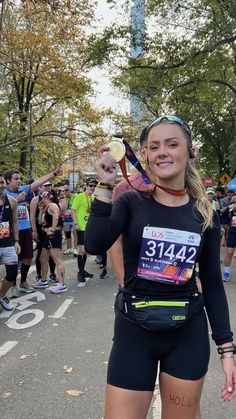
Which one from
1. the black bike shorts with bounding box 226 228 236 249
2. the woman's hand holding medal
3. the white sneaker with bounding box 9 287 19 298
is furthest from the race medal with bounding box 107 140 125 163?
the black bike shorts with bounding box 226 228 236 249

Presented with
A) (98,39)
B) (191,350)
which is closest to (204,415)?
(191,350)

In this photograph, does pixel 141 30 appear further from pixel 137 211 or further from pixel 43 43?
pixel 137 211

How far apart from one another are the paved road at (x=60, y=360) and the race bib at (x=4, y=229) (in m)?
1.13

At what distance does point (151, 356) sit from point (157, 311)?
0.22 meters

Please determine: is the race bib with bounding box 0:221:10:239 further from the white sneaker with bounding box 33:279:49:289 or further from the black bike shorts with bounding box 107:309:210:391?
the black bike shorts with bounding box 107:309:210:391

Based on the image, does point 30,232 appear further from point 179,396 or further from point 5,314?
point 179,396

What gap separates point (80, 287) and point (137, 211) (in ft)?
19.9

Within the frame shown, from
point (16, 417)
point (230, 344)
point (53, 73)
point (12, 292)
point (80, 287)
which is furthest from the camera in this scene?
point (53, 73)

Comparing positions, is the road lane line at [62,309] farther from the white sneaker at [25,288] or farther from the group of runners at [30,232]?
the white sneaker at [25,288]

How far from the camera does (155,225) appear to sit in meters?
1.91

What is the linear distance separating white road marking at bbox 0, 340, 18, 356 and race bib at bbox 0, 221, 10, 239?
1728mm

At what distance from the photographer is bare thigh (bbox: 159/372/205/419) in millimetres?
1822

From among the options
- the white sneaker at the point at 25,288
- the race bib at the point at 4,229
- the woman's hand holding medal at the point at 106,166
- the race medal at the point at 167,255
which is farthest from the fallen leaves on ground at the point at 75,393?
the white sneaker at the point at 25,288

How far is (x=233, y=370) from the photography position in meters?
1.95
